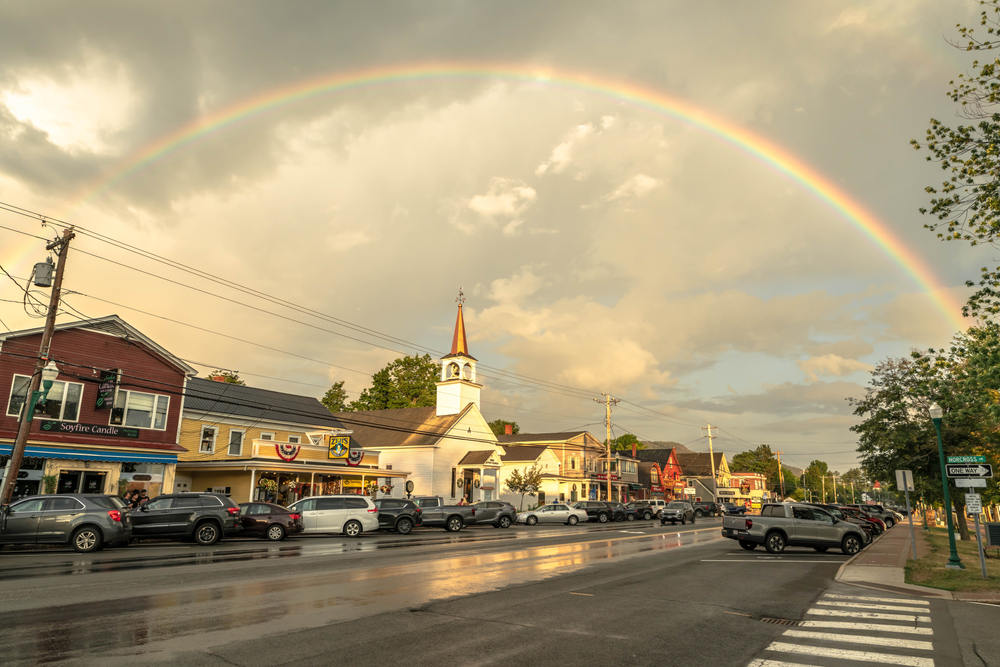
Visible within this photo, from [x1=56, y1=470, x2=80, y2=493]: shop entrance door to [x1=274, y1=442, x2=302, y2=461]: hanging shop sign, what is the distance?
33.8 ft

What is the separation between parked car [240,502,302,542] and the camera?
24.7m

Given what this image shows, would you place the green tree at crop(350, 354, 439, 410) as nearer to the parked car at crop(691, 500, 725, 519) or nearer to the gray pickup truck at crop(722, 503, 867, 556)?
the parked car at crop(691, 500, 725, 519)

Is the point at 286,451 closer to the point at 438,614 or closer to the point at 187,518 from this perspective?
the point at 187,518

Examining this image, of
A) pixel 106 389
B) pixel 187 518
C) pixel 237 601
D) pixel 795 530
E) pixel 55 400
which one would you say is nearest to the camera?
pixel 237 601

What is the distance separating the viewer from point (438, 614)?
9.30m

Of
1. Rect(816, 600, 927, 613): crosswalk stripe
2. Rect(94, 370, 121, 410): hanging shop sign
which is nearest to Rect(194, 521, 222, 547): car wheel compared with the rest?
Rect(94, 370, 121, 410): hanging shop sign

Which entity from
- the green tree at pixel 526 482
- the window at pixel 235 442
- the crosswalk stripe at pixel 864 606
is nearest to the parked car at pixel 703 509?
the green tree at pixel 526 482

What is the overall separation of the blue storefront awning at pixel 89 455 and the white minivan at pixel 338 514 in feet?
31.6

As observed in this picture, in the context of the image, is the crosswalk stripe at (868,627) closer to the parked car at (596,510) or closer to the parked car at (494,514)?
the parked car at (494,514)

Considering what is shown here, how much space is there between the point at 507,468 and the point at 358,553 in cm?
4916

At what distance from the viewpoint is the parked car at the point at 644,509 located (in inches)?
2224

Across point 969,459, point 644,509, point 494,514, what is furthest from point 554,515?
point 969,459

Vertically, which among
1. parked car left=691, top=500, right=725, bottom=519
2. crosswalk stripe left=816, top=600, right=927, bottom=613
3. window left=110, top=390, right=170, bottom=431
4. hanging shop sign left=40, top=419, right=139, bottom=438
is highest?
window left=110, top=390, right=170, bottom=431

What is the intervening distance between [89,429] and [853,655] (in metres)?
32.7
